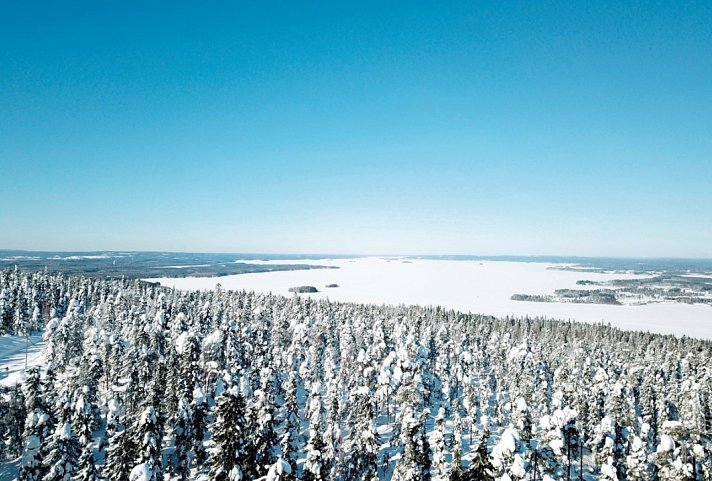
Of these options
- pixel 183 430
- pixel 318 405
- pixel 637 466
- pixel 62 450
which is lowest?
pixel 637 466

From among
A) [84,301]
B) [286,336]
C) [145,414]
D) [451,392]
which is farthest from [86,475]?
[84,301]

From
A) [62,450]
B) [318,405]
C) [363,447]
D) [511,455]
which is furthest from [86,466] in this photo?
[511,455]

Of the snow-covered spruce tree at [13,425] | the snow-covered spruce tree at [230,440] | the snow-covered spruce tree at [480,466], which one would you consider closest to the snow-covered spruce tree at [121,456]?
the snow-covered spruce tree at [230,440]

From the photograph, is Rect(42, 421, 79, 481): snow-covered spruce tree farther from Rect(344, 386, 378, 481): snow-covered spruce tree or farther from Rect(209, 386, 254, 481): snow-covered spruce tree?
Rect(344, 386, 378, 481): snow-covered spruce tree

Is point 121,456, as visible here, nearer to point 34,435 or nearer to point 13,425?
point 34,435

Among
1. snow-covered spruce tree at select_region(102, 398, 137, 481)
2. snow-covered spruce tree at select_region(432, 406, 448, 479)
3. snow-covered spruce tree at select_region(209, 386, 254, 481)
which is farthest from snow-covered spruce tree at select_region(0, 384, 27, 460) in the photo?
snow-covered spruce tree at select_region(432, 406, 448, 479)

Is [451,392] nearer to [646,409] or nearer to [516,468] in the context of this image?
[646,409]
